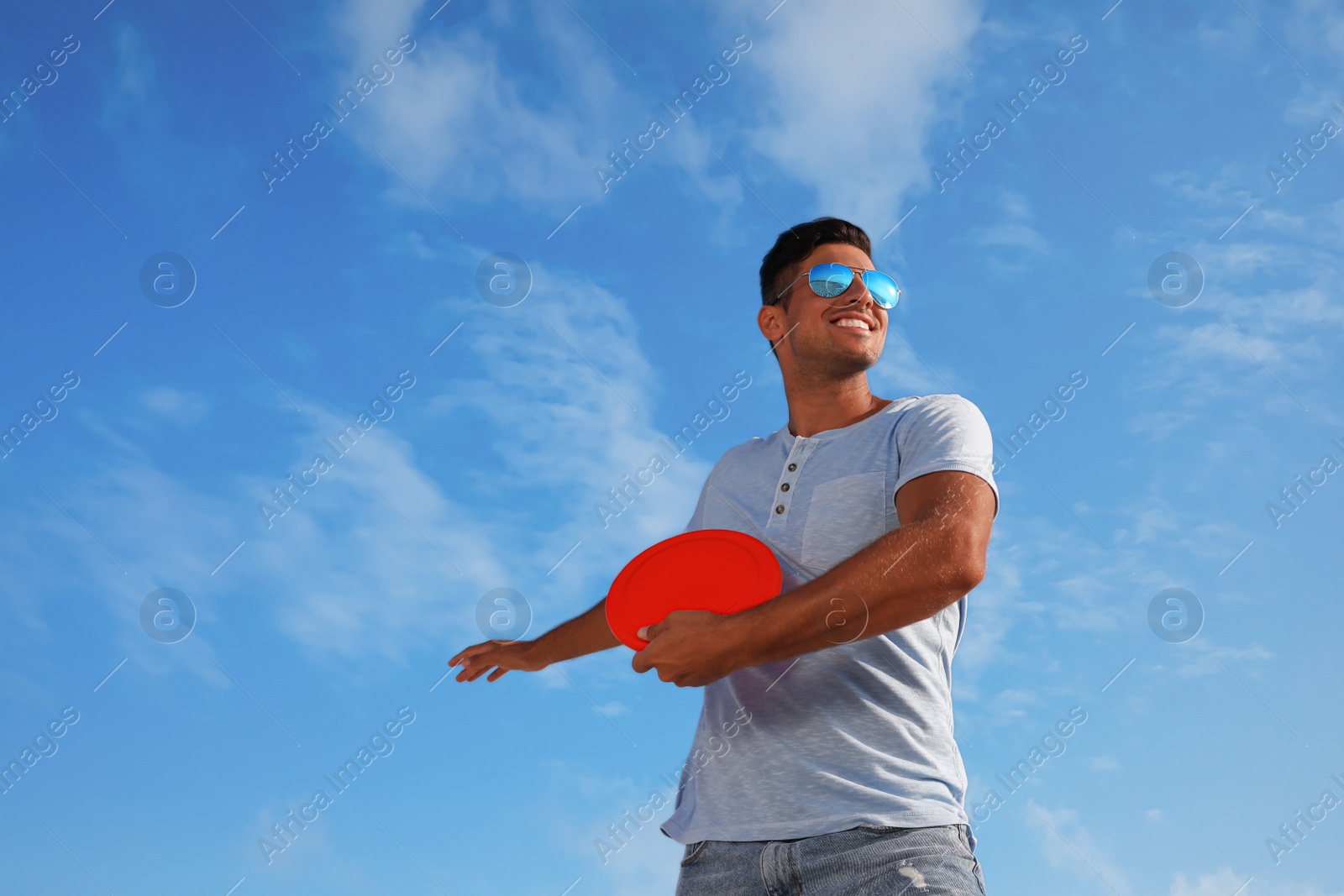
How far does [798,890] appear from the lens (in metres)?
3.01

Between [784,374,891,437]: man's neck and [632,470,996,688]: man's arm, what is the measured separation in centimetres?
126

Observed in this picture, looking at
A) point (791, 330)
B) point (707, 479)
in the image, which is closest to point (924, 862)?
point (707, 479)

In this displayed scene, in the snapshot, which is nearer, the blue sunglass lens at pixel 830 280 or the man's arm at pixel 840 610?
the man's arm at pixel 840 610

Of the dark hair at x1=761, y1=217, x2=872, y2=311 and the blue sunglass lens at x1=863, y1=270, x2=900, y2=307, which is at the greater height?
the dark hair at x1=761, y1=217, x2=872, y2=311

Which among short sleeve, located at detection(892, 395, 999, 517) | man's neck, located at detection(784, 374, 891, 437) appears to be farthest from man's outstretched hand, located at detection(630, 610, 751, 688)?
man's neck, located at detection(784, 374, 891, 437)

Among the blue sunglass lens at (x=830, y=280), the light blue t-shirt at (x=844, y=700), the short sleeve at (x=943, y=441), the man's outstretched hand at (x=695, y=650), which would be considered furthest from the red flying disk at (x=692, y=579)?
the blue sunglass lens at (x=830, y=280)

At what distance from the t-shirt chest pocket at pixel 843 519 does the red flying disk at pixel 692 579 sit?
216 millimetres

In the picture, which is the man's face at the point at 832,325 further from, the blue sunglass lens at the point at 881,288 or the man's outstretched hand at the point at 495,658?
the man's outstretched hand at the point at 495,658

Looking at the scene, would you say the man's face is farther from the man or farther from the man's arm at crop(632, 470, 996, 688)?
the man's arm at crop(632, 470, 996, 688)

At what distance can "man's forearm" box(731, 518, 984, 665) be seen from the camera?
2893 mm

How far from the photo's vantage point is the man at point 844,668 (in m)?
2.92

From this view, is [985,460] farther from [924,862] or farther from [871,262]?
[871,262]

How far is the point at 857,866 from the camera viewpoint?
9.62 feet

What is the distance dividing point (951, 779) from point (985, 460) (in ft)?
3.58
